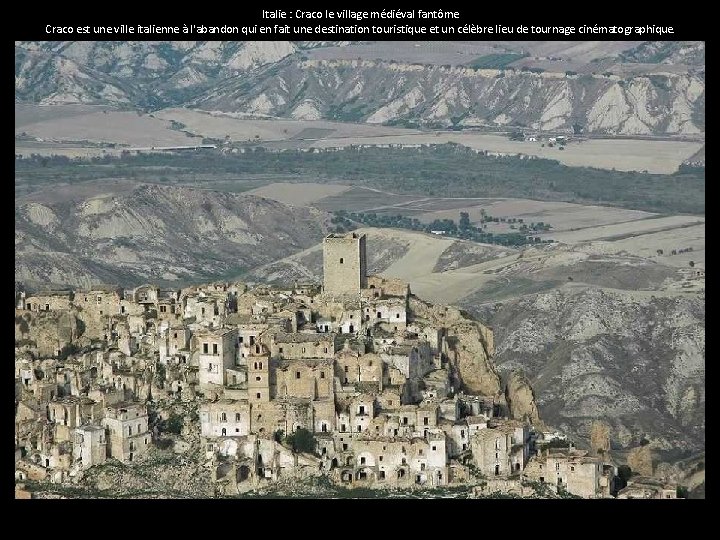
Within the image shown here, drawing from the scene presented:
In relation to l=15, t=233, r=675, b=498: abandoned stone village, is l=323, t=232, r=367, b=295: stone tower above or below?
above

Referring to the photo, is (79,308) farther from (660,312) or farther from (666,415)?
(660,312)

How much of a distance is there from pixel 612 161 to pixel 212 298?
131 m

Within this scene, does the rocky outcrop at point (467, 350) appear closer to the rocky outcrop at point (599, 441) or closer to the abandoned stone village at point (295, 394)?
the abandoned stone village at point (295, 394)

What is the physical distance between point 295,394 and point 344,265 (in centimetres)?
871

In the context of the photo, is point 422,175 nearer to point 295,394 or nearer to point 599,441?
point 599,441

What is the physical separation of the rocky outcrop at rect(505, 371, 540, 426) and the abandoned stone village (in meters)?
0.07

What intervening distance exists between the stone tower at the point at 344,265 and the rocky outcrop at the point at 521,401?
5.70m

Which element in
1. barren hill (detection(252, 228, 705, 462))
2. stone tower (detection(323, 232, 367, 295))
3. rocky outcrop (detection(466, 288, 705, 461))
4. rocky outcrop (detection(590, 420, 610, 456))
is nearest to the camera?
rocky outcrop (detection(590, 420, 610, 456))

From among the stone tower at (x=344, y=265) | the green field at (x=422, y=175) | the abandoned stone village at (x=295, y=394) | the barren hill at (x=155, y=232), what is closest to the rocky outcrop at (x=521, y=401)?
the abandoned stone village at (x=295, y=394)

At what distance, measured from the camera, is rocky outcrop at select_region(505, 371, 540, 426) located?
6475 centimetres

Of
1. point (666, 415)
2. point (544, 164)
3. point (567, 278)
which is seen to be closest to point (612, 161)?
point (544, 164)

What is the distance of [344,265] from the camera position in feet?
219

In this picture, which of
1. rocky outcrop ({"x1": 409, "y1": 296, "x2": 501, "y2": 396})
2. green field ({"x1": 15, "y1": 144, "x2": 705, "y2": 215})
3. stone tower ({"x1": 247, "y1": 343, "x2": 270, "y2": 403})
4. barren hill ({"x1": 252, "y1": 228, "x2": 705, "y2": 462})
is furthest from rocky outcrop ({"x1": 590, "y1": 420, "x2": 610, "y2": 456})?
green field ({"x1": 15, "y1": 144, "x2": 705, "y2": 215})

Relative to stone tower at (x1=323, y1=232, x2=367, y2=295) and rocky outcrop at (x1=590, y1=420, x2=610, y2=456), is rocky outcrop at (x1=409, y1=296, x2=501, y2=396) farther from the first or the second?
rocky outcrop at (x1=590, y1=420, x2=610, y2=456)
